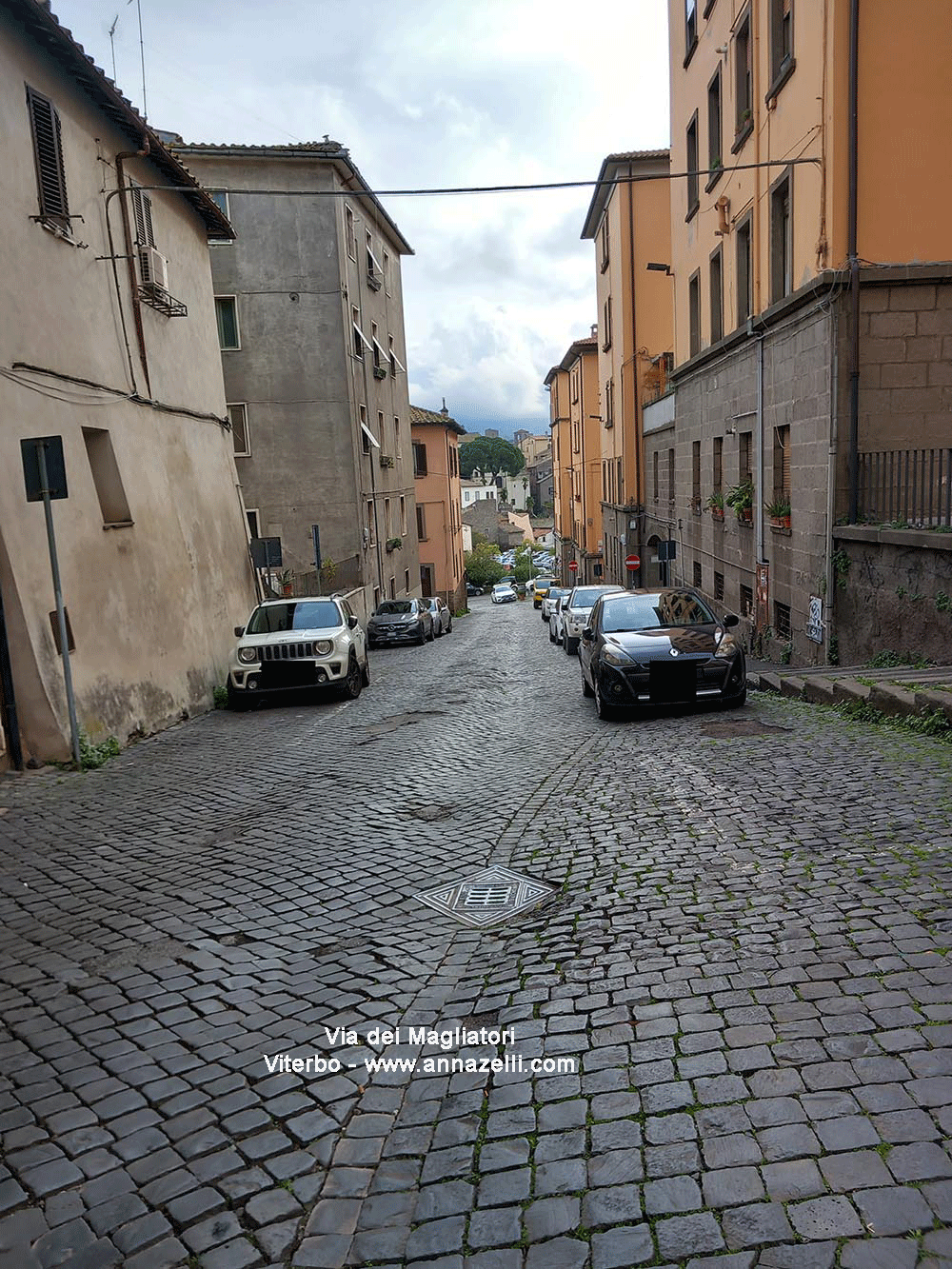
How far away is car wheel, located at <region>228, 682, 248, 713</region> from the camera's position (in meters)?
13.6

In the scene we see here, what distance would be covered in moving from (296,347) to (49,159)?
737 inches

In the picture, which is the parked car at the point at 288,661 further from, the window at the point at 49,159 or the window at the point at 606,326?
the window at the point at 606,326

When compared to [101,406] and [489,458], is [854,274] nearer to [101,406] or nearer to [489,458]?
[101,406]

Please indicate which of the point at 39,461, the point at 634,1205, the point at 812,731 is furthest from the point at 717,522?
the point at 634,1205

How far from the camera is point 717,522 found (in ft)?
69.3

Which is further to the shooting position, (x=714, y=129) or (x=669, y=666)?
(x=714, y=129)

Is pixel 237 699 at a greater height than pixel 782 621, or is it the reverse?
pixel 782 621

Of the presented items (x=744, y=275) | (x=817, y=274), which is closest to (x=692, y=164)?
(x=744, y=275)

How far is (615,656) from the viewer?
10.9m

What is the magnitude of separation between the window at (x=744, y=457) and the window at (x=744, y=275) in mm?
2160

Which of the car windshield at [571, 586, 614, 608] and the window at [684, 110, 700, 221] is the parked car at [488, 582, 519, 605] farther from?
the window at [684, 110, 700, 221]

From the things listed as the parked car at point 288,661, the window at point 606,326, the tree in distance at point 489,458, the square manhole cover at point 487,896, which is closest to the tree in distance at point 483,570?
the window at point 606,326

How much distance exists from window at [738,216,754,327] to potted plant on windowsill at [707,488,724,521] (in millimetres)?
3611

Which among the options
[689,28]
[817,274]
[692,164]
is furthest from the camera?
[692,164]
